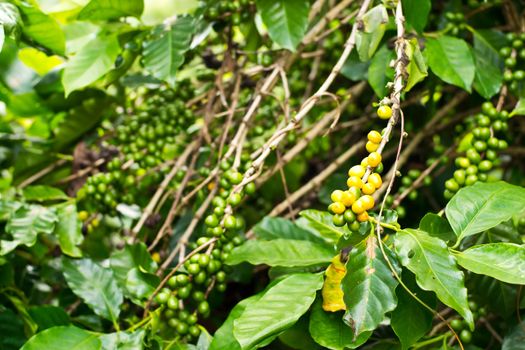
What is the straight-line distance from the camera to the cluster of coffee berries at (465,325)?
0.89 metres

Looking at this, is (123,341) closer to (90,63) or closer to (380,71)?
(90,63)

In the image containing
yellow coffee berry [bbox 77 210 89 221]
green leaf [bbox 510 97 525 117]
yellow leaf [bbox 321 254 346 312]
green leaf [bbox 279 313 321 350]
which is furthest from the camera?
yellow coffee berry [bbox 77 210 89 221]

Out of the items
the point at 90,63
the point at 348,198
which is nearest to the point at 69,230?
the point at 90,63

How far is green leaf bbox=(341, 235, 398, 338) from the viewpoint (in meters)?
0.68

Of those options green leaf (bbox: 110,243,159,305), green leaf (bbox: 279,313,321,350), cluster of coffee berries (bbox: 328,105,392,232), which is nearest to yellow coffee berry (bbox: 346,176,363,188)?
cluster of coffee berries (bbox: 328,105,392,232)

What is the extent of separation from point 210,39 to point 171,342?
81 centimetres

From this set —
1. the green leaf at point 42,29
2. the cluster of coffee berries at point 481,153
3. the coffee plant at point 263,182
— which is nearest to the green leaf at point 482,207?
the coffee plant at point 263,182

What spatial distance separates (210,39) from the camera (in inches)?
56.6

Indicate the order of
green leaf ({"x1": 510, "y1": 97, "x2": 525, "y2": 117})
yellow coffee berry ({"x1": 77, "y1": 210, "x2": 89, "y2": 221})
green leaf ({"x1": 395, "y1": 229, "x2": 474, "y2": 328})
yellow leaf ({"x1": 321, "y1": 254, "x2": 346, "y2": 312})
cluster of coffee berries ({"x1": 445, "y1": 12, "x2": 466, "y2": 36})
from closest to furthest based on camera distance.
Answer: green leaf ({"x1": 395, "y1": 229, "x2": 474, "y2": 328}) → yellow leaf ({"x1": 321, "y1": 254, "x2": 346, "y2": 312}) → green leaf ({"x1": 510, "y1": 97, "x2": 525, "y2": 117}) → cluster of coffee berries ({"x1": 445, "y1": 12, "x2": 466, "y2": 36}) → yellow coffee berry ({"x1": 77, "y1": 210, "x2": 89, "y2": 221})

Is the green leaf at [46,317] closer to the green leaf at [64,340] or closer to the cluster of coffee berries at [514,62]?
the green leaf at [64,340]

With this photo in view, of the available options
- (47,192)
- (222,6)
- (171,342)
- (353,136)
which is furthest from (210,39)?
(171,342)

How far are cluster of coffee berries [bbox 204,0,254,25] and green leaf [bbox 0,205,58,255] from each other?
497 millimetres

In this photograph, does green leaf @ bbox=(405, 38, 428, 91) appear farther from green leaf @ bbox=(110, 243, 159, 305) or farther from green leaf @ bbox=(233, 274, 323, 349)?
green leaf @ bbox=(110, 243, 159, 305)

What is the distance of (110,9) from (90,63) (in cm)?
11
